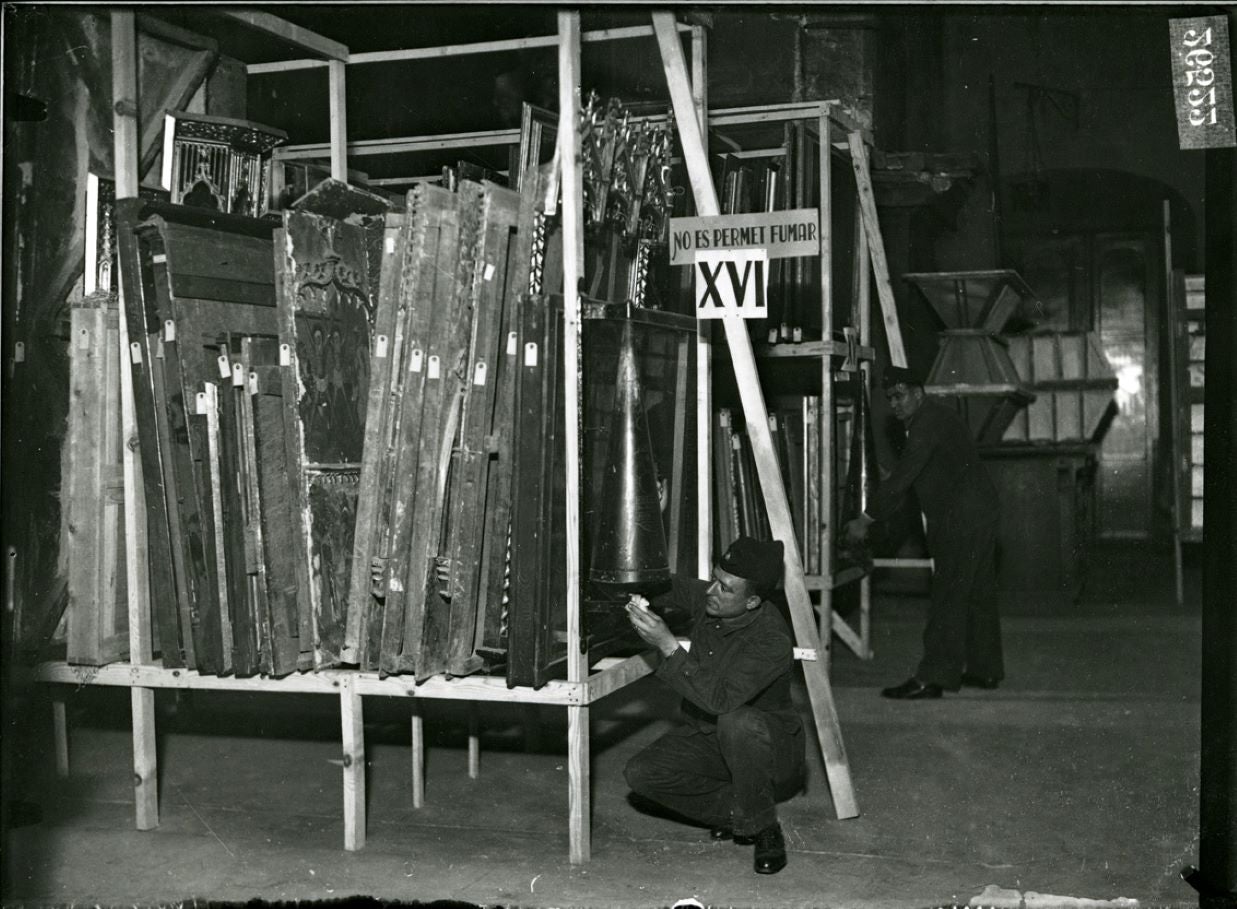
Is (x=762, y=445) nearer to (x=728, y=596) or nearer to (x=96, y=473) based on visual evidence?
(x=728, y=596)

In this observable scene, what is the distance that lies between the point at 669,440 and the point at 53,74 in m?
3.16

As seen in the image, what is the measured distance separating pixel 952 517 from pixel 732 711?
11.4 feet

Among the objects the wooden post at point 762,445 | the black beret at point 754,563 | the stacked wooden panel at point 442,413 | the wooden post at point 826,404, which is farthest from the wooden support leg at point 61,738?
the wooden post at point 826,404

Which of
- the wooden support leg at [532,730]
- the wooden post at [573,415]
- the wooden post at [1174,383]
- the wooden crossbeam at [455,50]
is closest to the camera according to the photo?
the wooden post at [573,415]

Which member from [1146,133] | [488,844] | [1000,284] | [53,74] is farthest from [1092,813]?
[1146,133]

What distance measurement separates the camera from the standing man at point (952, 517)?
756 centimetres

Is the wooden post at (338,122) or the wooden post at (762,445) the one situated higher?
the wooden post at (338,122)

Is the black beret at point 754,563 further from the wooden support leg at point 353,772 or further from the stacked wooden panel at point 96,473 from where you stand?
the stacked wooden panel at point 96,473

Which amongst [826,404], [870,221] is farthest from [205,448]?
[870,221]

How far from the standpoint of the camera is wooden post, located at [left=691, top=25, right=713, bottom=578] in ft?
17.5

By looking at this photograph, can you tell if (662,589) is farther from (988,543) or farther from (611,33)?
(988,543)

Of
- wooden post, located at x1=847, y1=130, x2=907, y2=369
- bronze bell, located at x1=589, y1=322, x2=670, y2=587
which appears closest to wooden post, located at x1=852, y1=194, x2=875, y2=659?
wooden post, located at x1=847, y1=130, x2=907, y2=369

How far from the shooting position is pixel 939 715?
6.91m

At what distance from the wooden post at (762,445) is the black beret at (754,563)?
4.4 inches
